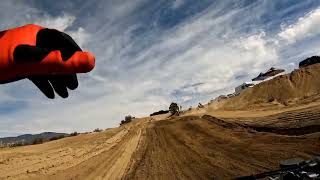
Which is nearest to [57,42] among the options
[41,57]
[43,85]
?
[41,57]

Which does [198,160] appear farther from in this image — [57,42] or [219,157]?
[57,42]

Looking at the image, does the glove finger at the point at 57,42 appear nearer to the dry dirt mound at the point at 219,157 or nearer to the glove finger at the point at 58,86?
the glove finger at the point at 58,86

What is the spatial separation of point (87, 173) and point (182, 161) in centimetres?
568

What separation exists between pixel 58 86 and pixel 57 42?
252mm

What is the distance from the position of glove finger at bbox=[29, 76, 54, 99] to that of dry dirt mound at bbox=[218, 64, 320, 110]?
6625 cm

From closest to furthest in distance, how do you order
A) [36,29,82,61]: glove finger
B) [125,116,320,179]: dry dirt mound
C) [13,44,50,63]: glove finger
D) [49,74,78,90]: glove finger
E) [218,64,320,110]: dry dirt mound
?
[13,44,50,63]: glove finger < [36,29,82,61]: glove finger < [49,74,78,90]: glove finger < [125,116,320,179]: dry dirt mound < [218,64,320,110]: dry dirt mound

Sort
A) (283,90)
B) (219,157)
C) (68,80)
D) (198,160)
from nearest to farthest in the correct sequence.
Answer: (68,80) → (219,157) → (198,160) → (283,90)

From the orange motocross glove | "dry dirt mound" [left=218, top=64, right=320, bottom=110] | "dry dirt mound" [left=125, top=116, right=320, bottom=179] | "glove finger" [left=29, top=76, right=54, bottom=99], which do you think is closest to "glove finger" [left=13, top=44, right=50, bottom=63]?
the orange motocross glove

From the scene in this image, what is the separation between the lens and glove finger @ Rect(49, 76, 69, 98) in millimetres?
2230

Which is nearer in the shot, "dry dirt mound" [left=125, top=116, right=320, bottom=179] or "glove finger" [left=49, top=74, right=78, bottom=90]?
"glove finger" [left=49, top=74, right=78, bottom=90]

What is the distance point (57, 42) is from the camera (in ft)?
7.00

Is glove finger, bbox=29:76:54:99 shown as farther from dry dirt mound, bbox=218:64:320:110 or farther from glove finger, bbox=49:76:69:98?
dry dirt mound, bbox=218:64:320:110

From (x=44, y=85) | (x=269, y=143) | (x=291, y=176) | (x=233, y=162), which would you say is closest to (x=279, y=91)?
(x=269, y=143)

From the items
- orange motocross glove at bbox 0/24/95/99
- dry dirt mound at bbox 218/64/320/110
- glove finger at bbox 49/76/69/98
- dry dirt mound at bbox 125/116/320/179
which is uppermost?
dry dirt mound at bbox 218/64/320/110
